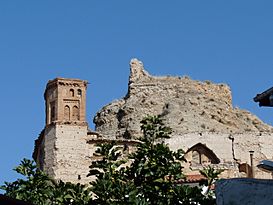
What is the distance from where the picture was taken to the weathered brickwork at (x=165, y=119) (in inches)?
1702

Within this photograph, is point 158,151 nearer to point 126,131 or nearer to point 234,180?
A: point 234,180

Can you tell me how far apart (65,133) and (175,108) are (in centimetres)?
1482

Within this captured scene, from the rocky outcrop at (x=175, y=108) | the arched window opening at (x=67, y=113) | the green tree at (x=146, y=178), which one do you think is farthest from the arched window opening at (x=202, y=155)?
the green tree at (x=146, y=178)

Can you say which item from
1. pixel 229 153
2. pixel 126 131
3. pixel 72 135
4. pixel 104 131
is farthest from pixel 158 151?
pixel 104 131

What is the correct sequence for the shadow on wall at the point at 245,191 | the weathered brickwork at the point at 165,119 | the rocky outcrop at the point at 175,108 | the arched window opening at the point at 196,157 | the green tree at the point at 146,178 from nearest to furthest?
the shadow on wall at the point at 245,191
the green tree at the point at 146,178
the weathered brickwork at the point at 165,119
the arched window opening at the point at 196,157
the rocky outcrop at the point at 175,108

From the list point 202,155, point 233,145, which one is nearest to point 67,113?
point 202,155

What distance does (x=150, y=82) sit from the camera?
2354 inches

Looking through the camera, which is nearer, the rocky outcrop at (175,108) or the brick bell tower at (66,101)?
the brick bell tower at (66,101)

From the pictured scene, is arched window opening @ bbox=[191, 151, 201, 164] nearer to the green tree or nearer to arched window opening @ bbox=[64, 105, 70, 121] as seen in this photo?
arched window opening @ bbox=[64, 105, 70, 121]

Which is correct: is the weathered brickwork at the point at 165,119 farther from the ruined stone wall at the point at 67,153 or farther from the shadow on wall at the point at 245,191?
the shadow on wall at the point at 245,191

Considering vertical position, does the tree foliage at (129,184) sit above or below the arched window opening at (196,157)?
below

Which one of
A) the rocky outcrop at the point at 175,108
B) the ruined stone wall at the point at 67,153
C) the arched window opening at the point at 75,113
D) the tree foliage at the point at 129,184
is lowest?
the tree foliage at the point at 129,184

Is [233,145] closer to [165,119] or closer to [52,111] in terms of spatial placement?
[165,119]

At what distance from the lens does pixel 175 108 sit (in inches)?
2223
